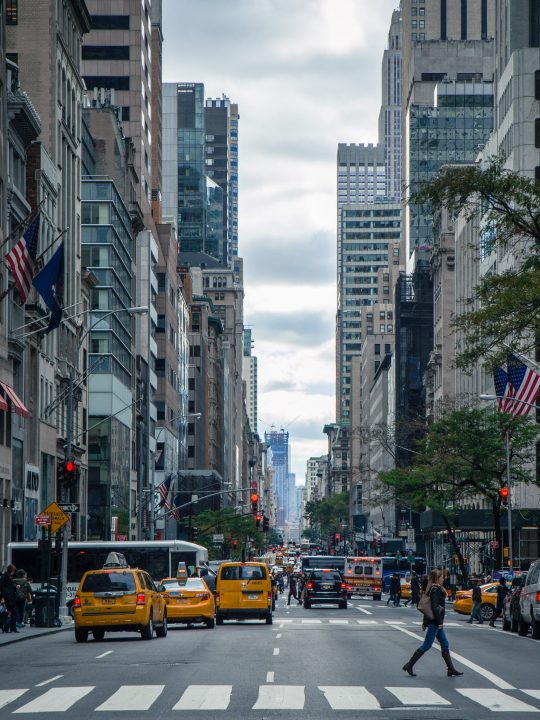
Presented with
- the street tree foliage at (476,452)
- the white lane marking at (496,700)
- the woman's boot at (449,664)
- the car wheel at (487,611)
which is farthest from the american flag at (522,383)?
the street tree foliage at (476,452)

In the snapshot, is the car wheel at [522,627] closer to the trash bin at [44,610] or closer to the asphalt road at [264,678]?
the asphalt road at [264,678]

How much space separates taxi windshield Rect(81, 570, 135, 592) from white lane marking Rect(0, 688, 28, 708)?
490 inches

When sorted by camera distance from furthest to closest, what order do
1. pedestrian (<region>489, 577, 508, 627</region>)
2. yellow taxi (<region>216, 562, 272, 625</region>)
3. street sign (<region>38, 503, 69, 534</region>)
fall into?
pedestrian (<region>489, 577, 508, 627</region>), yellow taxi (<region>216, 562, 272, 625</region>), street sign (<region>38, 503, 69, 534</region>)

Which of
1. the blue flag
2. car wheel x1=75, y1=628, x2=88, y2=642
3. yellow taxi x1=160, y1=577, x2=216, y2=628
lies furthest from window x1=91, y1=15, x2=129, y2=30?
car wheel x1=75, y1=628, x2=88, y2=642

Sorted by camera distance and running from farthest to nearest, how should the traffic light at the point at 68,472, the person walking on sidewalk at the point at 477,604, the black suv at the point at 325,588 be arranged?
the black suv at the point at 325,588
the person walking on sidewalk at the point at 477,604
the traffic light at the point at 68,472

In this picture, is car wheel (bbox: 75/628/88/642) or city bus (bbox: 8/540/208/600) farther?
city bus (bbox: 8/540/208/600)

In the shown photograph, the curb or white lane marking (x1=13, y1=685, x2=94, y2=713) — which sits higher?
white lane marking (x1=13, y1=685, x2=94, y2=713)

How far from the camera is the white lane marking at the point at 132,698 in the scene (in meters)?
17.9

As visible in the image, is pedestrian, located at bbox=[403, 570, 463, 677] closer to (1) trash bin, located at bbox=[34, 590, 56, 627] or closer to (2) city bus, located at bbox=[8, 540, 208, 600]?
(1) trash bin, located at bbox=[34, 590, 56, 627]

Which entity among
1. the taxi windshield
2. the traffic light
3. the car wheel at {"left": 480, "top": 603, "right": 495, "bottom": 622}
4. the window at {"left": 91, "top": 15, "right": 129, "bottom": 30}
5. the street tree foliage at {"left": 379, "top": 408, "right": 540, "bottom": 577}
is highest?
the window at {"left": 91, "top": 15, "right": 129, "bottom": 30}

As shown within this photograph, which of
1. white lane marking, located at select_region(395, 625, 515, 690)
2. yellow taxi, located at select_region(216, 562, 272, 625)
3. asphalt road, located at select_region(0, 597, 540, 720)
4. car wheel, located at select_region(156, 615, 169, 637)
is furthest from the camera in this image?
yellow taxi, located at select_region(216, 562, 272, 625)

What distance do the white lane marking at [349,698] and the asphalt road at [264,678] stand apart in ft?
0.05

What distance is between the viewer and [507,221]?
39.2 meters

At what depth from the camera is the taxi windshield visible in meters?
33.3
